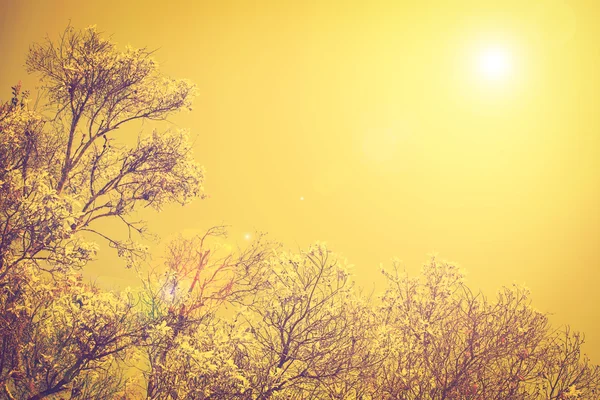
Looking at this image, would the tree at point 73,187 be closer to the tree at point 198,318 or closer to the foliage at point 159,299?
the foliage at point 159,299

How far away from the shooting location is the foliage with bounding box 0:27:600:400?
766 cm

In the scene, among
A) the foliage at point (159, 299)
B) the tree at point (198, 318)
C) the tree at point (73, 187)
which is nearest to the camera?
the tree at point (73, 187)

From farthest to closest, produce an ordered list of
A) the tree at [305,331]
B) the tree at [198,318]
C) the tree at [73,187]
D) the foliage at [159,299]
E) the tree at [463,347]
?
the tree at [463,347]
the tree at [305,331]
the tree at [198,318]
the foliage at [159,299]
the tree at [73,187]

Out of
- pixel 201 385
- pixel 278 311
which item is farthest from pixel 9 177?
pixel 278 311

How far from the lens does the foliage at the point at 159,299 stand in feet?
25.1

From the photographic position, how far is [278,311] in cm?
1111

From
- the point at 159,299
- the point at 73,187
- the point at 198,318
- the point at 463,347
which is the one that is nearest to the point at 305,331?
the point at 198,318

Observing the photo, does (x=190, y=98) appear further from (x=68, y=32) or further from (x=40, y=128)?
(x=40, y=128)

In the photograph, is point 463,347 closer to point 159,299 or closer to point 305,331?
point 305,331

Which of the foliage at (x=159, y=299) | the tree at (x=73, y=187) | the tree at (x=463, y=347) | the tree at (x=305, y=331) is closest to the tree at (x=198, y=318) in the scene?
the foliage at (x=159, y=299)

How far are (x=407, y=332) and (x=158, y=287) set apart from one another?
9.24 metres

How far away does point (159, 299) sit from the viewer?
10.9 meters

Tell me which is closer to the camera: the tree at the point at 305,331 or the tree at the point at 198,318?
the tree at the point at 198,318

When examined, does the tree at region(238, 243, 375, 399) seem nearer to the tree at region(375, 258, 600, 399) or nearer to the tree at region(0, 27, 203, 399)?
the tree at region(375, 258, 600, 399)
